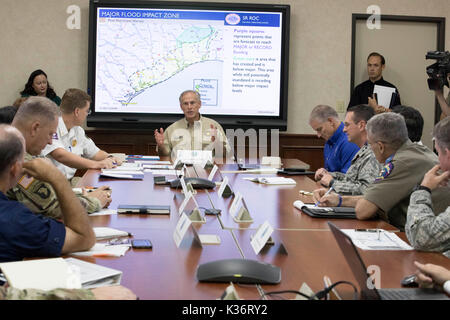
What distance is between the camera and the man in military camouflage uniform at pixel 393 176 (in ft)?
8.93

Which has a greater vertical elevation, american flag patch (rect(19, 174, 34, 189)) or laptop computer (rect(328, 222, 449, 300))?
american flag patch (rect(19, 174, 34, 189))

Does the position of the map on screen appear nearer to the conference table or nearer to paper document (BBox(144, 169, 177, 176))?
paper document (BBox(144, 169, 177, 176))

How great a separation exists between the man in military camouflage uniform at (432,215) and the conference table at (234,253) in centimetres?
5

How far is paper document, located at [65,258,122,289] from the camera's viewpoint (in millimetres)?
1626

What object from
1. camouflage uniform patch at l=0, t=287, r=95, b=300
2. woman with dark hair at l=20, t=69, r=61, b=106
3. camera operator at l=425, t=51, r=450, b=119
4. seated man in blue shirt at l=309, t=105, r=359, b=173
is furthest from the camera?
woman with dark hair at l=20, t=69, r=61, b=106

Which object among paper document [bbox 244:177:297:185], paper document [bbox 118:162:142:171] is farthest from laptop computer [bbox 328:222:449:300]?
paper document [bbox 118:162:142:171]

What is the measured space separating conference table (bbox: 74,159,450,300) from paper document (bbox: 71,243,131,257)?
0.03 meters

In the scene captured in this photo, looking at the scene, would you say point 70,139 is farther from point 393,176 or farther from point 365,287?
point 365,287

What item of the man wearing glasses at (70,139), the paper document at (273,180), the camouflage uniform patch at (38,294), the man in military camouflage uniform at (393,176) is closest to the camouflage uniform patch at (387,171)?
the man in military camouflage uniform at (393,176)

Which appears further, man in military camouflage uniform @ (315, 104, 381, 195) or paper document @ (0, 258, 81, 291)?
man in military camouflage uniform @ (315, 104, 381, 195)

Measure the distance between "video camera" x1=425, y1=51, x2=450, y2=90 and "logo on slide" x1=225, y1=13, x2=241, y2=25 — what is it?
2.38 meters

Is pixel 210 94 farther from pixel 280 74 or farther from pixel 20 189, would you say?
pixel 20 189

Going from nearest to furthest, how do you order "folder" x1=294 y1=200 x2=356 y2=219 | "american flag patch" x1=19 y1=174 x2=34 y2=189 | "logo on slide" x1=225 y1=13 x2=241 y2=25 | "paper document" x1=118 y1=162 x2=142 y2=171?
1. "american flag patch" x1=19 y1=174 x2=34 y2=189
2. "folder" x1=294 y1=200 x2=356 y2=219
3. "paper document" x1=118 y1=162 x2=142 y2=171
4. "logo on slide" x1=225 y1=13 x2=241 y2=25

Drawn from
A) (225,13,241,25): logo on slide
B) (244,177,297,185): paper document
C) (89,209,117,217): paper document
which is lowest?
(89,209,117,217): paper document
